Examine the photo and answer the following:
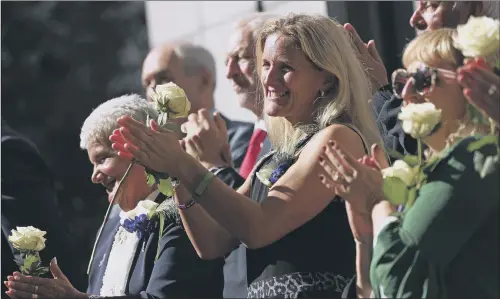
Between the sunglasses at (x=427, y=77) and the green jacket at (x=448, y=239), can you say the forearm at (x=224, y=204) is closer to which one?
the green jacket at (x=448, y=239)

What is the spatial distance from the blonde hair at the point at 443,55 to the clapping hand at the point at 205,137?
1.39 meters

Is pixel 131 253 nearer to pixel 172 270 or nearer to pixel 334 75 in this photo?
pixel 172 270

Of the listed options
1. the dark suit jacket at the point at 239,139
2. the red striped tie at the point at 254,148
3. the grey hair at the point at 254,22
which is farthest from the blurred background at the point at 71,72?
the red striped tie at the point at 254,148

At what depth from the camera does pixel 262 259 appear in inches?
191

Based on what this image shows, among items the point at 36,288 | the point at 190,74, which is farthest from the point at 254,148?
the point at 36,288

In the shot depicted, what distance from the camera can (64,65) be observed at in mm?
14828

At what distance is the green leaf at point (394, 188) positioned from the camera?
13.7 ft

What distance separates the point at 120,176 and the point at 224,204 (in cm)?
127

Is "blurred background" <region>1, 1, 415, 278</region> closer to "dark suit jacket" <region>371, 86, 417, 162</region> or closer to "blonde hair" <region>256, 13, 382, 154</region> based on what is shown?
"dark suit jacket" <region>371, 86, 417, 162</region>

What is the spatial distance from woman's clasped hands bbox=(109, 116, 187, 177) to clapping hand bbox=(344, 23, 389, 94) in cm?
119

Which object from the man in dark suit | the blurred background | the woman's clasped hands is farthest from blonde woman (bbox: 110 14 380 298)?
the blurred background

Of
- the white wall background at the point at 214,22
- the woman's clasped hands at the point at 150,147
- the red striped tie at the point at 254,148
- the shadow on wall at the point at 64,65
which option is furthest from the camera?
the shadow on wall at the point at 64,65

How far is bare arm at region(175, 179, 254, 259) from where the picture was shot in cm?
506

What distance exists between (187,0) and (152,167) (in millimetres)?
6440
